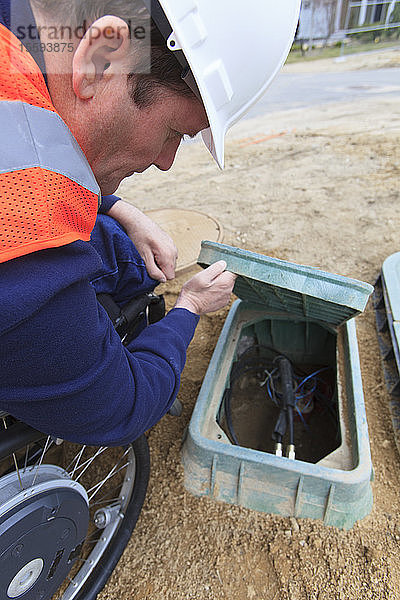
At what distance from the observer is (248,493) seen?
1251mm

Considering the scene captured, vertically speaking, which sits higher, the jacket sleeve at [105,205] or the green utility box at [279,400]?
the jacket sleeve at [105,205]

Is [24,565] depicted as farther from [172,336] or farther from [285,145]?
[285,145]

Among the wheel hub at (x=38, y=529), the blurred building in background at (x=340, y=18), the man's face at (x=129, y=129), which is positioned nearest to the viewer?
the man's face at (x=129, y=129)

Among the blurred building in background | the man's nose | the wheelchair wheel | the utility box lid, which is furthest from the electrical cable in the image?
the blurred building in background

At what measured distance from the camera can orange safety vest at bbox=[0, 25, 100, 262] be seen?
1.74 ft

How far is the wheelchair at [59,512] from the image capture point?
32.7 inches

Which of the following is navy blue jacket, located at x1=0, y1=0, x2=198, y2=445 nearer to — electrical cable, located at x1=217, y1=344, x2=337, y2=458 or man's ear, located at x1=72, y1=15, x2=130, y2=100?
man's ear, located at x1=72, y1=15, x2=130, y2=100

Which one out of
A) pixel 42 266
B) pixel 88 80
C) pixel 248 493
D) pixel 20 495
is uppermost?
pixel 88 80

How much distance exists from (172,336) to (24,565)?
1.82 feet

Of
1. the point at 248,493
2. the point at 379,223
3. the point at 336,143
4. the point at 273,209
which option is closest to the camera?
the point at 248,493

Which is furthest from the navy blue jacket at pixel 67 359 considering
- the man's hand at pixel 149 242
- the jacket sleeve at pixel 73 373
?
the man's hand at pixel 149 242

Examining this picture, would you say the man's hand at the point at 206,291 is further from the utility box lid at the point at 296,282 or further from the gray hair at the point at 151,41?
the gray hair at the point at 151,41

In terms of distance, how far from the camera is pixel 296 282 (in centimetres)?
115

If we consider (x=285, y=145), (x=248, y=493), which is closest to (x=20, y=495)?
(x=248, y=493)
